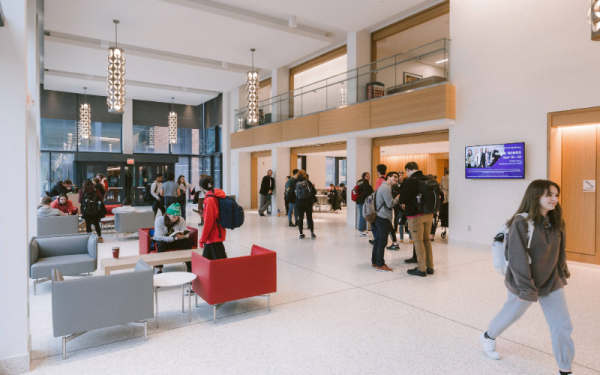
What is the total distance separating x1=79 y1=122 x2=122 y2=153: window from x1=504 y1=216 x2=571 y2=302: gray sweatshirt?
19.7 m

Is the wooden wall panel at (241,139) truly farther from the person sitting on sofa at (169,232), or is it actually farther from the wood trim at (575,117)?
the wood trim at (575,117)

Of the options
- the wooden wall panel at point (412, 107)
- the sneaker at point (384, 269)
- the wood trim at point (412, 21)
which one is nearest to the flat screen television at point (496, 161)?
the wooden wall panel at point (412, 107)

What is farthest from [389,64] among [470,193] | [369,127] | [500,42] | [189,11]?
[189,11]

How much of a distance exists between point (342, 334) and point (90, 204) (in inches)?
294

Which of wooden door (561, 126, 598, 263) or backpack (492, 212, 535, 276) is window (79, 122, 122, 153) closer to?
wooden door (561, 126, 598, 263)

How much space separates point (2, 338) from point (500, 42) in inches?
349

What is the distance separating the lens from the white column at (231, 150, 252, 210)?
17.1 meters

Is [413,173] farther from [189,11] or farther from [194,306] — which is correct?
[189,11]

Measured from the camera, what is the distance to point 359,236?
9.65 m

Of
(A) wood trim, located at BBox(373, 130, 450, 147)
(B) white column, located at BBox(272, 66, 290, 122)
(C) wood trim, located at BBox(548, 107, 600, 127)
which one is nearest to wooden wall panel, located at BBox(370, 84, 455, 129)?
(A) wood trim, located at BBox(373, 130, 450, 147)

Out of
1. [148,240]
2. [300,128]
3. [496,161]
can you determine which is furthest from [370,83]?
[148,240]

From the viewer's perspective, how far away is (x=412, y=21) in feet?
31.8

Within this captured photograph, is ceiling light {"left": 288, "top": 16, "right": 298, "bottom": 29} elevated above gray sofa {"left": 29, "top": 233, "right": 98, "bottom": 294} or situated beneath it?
elevated above

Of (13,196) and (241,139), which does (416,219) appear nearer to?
(13,196)
